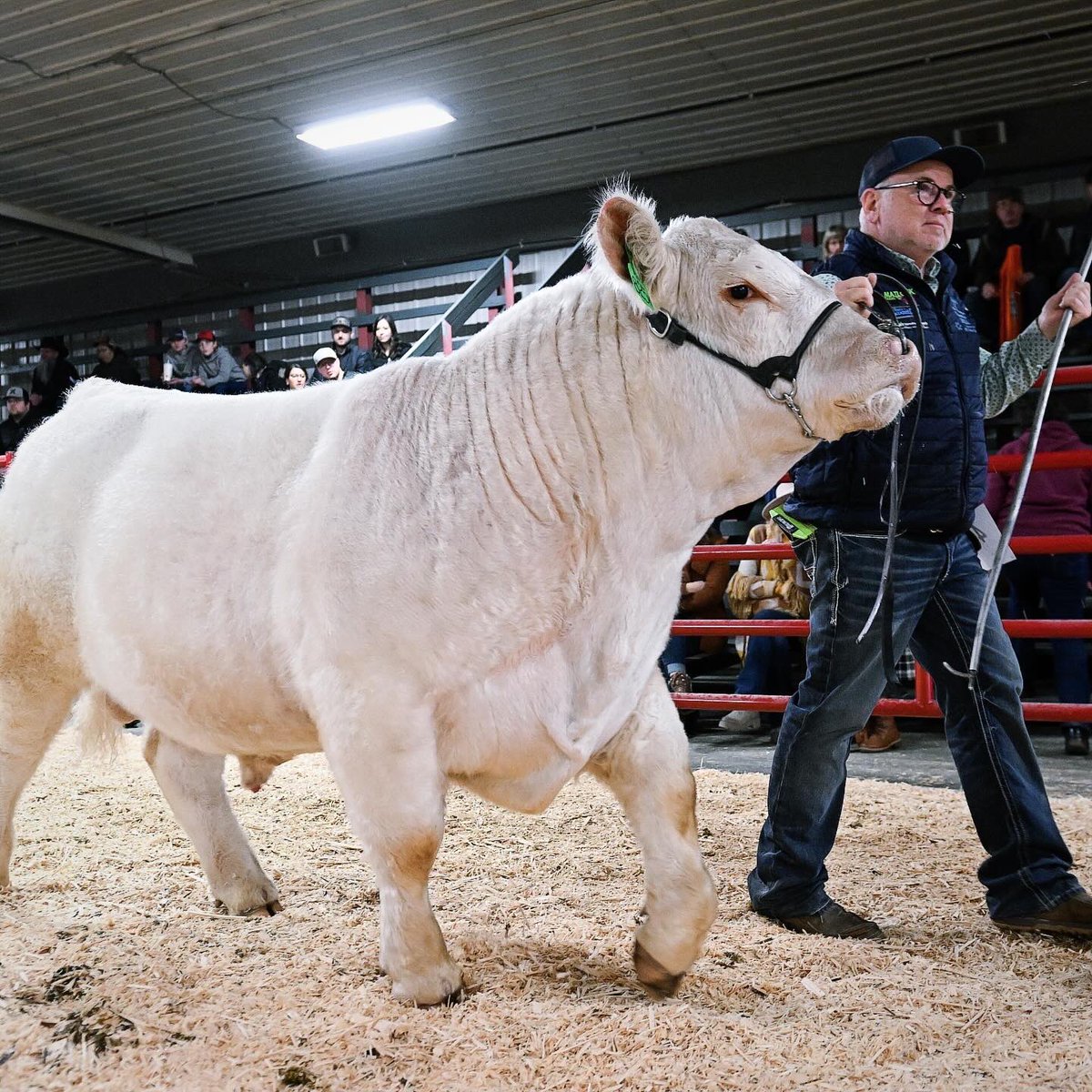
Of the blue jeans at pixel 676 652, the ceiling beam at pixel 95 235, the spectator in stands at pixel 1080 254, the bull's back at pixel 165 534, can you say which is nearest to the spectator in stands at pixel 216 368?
the ceiling beam at pixel 95 235

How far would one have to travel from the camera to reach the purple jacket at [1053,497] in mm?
6445

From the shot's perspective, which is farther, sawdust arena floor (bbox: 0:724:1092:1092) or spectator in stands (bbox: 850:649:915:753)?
spectator in stands (bbox: 850:649:915:753)

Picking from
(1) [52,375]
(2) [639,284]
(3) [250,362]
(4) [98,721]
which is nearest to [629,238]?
(2) [639,284]

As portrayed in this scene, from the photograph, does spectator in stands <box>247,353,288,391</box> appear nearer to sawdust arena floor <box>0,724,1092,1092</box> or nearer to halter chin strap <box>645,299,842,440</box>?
sawdust arena floor <box>0,724,1092,1092</box>

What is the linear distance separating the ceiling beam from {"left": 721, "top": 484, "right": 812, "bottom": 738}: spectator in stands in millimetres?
9637

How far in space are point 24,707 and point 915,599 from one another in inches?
100

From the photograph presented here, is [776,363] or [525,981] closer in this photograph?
[776,363]

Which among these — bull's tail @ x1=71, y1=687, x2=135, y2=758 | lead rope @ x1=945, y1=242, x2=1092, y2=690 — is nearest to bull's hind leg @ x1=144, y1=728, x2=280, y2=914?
bull's tail @ x1=71, y1=687, x2=135, y2=758

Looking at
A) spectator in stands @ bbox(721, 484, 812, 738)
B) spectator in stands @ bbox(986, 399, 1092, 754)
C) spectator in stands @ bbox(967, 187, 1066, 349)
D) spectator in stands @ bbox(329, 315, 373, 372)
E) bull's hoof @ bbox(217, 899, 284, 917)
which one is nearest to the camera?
bull's hoof @ bbox(217, 899, 284, 917)

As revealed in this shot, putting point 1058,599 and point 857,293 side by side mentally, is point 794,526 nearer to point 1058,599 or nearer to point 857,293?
point 857,293

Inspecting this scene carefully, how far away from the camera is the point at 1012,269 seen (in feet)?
28.9

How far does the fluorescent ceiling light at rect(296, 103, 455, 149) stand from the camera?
34.2ft

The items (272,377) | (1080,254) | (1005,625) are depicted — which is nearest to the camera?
(1005,625)

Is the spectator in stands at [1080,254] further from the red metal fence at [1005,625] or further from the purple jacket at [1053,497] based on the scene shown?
the red metal fence at [1005,625]
